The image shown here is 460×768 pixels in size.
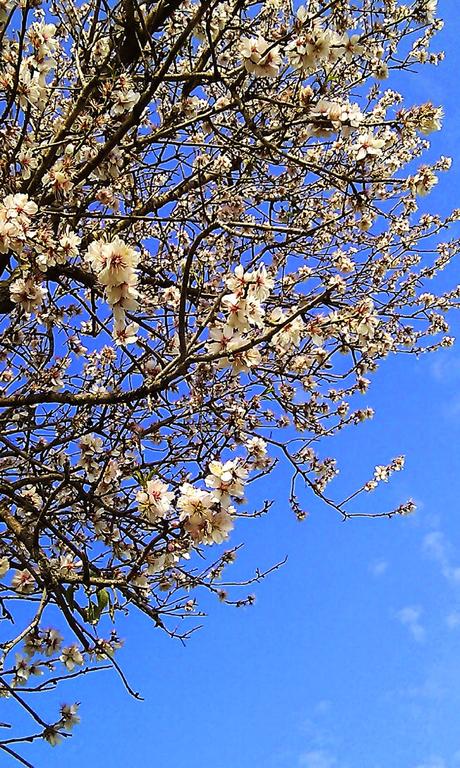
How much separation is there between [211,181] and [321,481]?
8.89 feet

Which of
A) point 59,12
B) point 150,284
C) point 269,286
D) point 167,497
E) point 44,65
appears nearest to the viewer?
point 269,286

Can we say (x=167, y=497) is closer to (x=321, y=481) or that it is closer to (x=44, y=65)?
(x=44, y=65)

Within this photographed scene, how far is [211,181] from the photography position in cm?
498

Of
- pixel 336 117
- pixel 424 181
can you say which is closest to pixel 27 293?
pixel 336 117

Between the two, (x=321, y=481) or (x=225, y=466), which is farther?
(x=321, y=481)

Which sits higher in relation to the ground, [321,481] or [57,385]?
[321,481]

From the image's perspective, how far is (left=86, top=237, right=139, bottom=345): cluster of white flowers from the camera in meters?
2.51

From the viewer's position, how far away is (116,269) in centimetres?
252

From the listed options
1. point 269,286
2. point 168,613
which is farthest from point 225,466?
point 168,613

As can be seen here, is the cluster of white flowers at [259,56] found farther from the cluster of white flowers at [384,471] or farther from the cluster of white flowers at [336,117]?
→ the cluster of white flowers at [384,471]

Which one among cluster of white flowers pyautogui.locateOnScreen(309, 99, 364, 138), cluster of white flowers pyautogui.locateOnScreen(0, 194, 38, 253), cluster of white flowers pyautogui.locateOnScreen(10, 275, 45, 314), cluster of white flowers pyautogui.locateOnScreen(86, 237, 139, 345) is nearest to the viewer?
cluster of white flowers pyautogui.locateOnScreen(86, 237, 139, 345)

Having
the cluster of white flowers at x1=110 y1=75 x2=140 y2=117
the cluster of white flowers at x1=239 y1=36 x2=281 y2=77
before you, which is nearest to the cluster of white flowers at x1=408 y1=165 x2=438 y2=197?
the cluster of white flowers at x1=239 y1=36 x2=281 y2=77

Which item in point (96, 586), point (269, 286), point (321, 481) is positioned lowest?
point (96, 586)

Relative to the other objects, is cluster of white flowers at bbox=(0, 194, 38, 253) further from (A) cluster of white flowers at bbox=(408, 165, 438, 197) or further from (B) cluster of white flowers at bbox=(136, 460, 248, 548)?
(A) cluster of white flowers at bbox=(408, 165, 438, 197)
